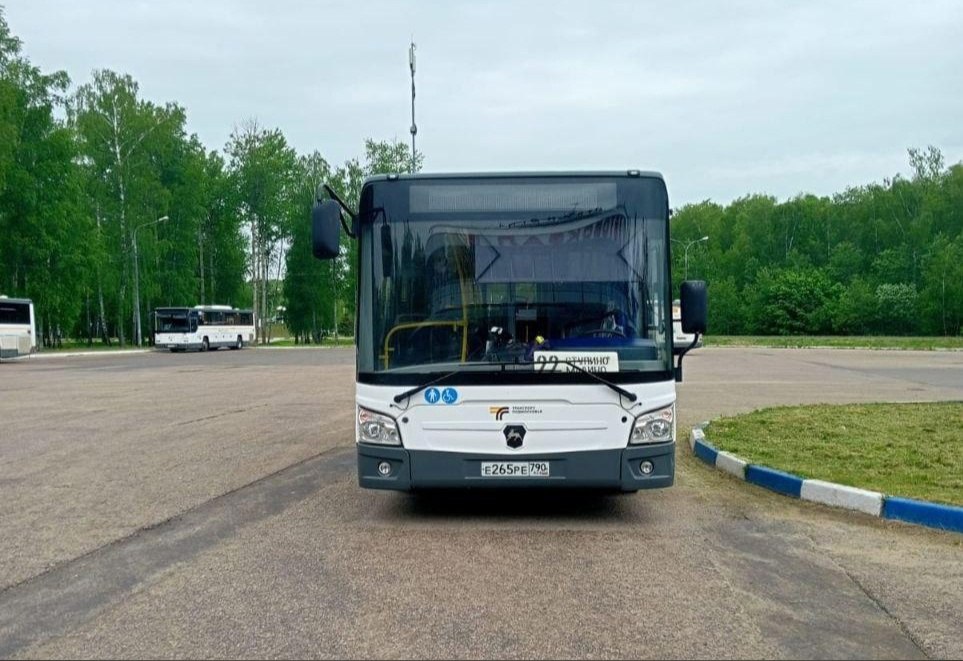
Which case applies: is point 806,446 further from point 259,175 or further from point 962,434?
point 259,175

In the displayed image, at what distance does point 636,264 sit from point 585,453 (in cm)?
153

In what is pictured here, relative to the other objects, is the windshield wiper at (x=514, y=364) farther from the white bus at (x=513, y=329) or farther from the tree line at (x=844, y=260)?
the tree line at (x=844, y=260)

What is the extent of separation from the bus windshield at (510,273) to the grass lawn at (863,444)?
2.82 metres

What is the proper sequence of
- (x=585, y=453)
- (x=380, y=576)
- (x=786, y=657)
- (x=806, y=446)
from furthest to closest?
(x=806, y=446) < (x=585, y=453) < (x=380, y=576) < (x=786, y=657)

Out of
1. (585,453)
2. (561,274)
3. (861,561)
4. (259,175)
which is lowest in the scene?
(861,561)

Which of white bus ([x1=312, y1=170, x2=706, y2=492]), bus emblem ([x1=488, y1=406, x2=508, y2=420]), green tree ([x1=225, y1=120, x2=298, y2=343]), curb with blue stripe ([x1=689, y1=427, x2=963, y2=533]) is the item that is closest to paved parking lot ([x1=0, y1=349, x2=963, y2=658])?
curb with blue stripe ([x1=689, y1=427, x2=963, y2=533])

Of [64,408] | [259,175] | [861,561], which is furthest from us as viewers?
[259,175]

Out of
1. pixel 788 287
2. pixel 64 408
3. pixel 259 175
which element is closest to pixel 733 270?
pixel 788 287

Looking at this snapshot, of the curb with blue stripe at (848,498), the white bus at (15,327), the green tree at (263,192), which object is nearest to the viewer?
the curb with blue stripe at (848,498)

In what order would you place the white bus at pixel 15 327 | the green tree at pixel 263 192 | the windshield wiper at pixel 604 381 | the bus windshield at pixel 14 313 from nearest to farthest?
the windshield wiper at pixel 604 381 → the bus windshield at pixel 14 313 → the white bus at pixel 15 327 → the green tree at pixel 263 192

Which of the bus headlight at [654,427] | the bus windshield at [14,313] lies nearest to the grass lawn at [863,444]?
the bus headlight at [654,427]

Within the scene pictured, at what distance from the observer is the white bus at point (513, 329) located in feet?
20.4

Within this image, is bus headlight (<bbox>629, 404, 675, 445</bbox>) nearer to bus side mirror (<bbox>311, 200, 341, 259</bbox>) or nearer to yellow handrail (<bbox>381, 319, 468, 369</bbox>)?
yellow handrail (<bbox>381, 319, 468, 369</bbox>)

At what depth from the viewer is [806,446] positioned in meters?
9.59
